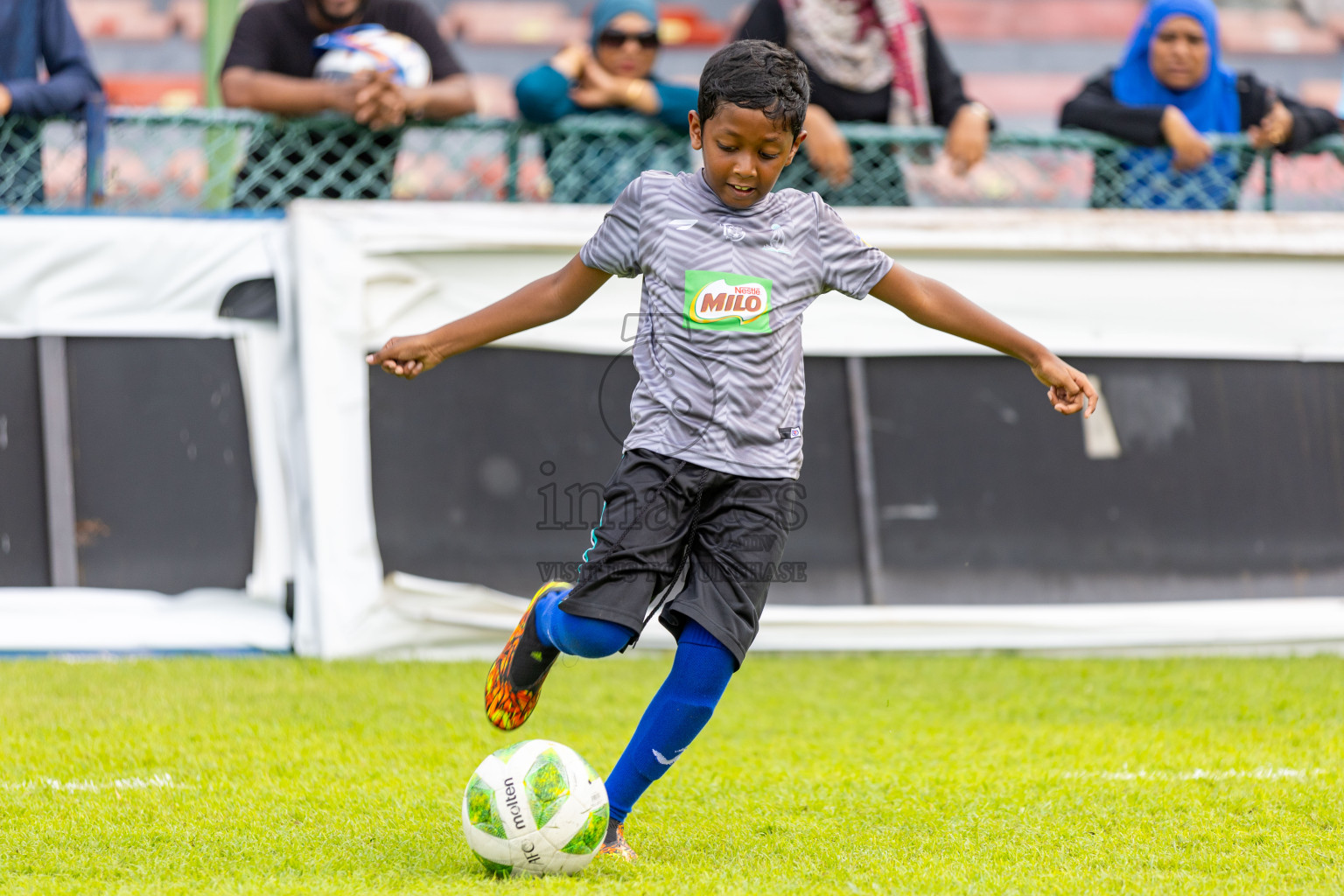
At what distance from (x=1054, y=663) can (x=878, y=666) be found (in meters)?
0.73

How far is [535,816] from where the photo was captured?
2.88 metres

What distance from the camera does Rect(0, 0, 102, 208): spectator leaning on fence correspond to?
5.73 meters

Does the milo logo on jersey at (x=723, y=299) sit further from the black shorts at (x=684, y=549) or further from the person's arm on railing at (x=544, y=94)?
the person's arm on railing at (x=544, y=94)

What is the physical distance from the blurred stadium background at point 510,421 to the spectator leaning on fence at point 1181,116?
0.48 ft

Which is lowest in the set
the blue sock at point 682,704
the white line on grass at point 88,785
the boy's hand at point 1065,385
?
the white line on grass at point 88,785

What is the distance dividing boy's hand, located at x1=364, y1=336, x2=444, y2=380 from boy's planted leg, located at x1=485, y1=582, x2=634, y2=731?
1.89 feet

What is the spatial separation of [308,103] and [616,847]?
12.5 ft

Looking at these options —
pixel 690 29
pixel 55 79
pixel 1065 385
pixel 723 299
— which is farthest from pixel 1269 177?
pixel 690 29

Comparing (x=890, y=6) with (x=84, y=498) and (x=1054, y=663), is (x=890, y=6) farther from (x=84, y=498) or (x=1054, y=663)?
(x=84, y=498)

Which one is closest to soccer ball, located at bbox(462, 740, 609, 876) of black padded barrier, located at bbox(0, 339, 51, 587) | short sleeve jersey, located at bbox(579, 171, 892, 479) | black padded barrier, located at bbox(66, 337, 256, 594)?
short sleeve jersey, located at bbox(579, 171, 892, 479)

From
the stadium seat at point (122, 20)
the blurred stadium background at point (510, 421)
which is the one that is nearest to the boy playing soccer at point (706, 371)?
the blurred stadium background at point (510, 421)

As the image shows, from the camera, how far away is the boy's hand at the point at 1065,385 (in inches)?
127

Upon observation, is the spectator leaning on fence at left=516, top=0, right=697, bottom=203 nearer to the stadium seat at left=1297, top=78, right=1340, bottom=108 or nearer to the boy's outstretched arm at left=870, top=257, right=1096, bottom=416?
the boy's outstretched arm at left=870, top=257, right=1096, bottom=416

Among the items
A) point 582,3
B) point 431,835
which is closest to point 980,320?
point 431,835
